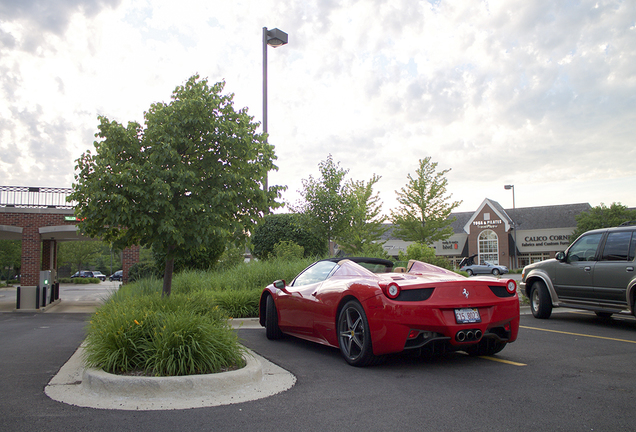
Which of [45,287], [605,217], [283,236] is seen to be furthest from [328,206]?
[605,217]

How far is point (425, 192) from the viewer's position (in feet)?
118

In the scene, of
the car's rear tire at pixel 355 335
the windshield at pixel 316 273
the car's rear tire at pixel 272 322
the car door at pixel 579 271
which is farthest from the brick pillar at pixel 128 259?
the car's rear tire at pixel 355 335

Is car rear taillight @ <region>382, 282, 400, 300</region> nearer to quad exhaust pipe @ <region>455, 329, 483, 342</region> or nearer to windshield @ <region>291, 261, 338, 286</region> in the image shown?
quad exhaust pipe @ <region>455, 329, 483, 342</region>

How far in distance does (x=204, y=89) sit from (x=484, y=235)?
5047cm

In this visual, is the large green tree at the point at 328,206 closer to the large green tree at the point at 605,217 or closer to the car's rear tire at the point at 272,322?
the car's rear tire at the point at 272,322

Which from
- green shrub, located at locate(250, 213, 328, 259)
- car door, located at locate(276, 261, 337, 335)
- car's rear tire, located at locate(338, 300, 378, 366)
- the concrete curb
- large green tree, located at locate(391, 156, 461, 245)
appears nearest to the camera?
the concrete curb

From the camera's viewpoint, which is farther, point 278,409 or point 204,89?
point 204,89

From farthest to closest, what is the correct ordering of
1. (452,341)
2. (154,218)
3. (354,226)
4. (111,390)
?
(354,226) < (154,218) < (452,341) < (111,390)

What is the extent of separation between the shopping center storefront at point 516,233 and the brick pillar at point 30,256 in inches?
1509

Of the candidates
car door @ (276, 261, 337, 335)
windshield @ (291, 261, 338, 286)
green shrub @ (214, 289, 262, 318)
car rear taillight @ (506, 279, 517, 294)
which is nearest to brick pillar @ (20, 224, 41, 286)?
green shrub @ (214, 289, 262, 318)

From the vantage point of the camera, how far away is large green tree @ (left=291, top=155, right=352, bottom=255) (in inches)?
668

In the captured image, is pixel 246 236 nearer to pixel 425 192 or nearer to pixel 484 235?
pixel 425 192

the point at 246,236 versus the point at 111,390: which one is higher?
the point at 246,236

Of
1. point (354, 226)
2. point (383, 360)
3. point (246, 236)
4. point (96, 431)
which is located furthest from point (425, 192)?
point (96, 431)
